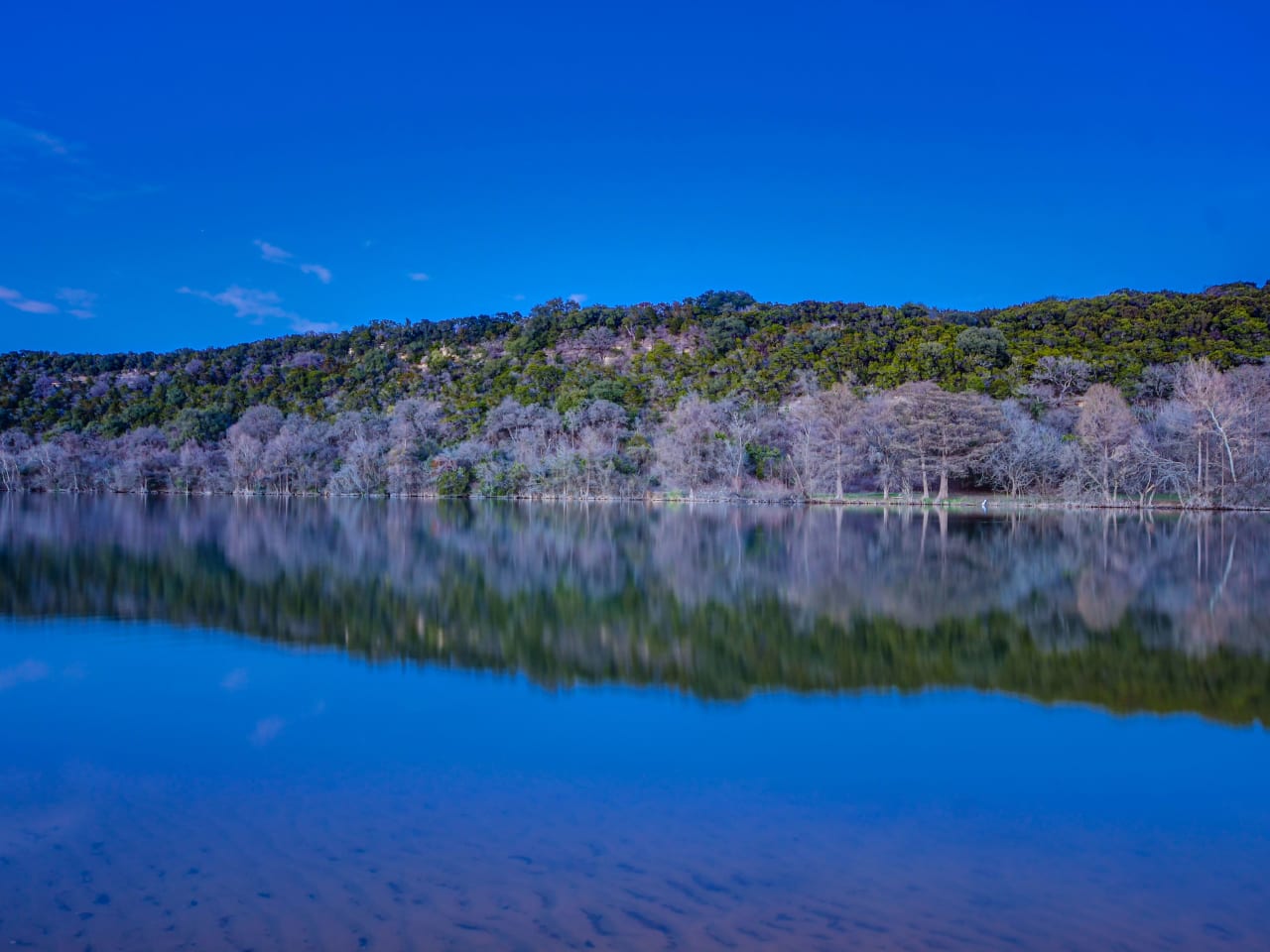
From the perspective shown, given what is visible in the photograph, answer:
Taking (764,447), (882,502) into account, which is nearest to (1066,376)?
(882,502)

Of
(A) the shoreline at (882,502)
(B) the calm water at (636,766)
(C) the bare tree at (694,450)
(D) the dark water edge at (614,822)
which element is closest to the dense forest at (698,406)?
(C) the bare tree at (694,450)

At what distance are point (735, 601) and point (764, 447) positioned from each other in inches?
1625

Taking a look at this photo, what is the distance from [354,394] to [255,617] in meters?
69.2

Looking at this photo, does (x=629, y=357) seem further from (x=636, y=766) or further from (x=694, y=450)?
(x=636, y=766)

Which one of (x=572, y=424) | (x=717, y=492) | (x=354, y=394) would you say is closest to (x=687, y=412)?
(x=717, y=492)

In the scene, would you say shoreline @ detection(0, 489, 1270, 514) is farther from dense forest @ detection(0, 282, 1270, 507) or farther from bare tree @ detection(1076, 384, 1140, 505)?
bare tree @ detection(1076, 384, 1140, 505)

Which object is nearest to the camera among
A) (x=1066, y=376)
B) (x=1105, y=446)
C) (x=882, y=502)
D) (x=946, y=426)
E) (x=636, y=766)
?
(x=636, y=766)

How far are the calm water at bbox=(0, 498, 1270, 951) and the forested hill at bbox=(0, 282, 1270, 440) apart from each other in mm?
51998

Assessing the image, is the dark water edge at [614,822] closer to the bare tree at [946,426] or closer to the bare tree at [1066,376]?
the bare tree at [946,426]

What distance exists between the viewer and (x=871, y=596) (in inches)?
580

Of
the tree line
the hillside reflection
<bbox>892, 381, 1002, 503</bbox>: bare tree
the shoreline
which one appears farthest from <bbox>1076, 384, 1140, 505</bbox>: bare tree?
the hillside reflection

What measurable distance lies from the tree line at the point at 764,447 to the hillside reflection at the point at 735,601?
16.9m

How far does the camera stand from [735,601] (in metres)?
14.4

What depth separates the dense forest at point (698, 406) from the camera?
47312mm
